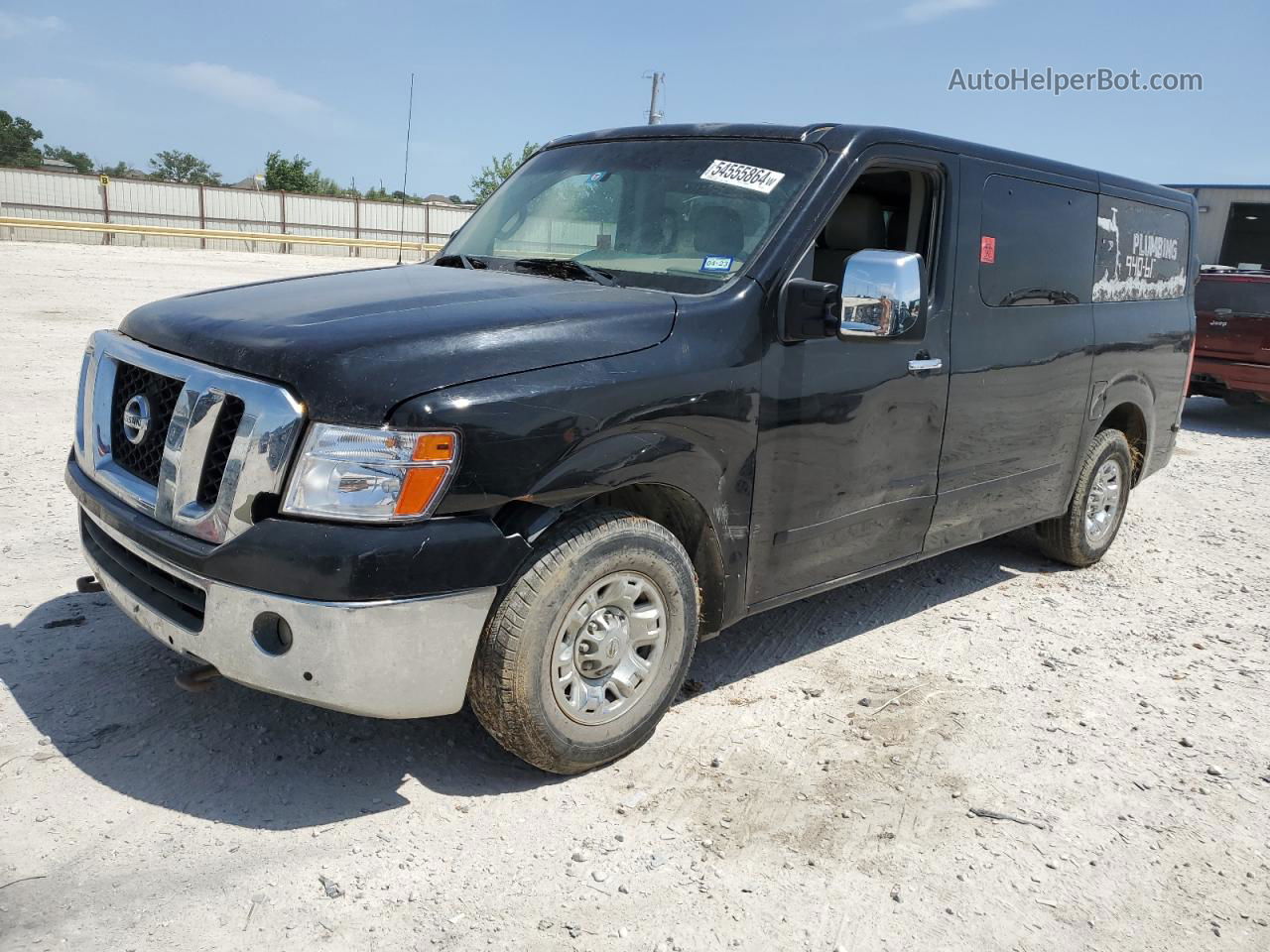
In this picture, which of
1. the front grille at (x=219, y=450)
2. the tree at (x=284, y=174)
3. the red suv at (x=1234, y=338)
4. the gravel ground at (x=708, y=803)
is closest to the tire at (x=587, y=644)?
the gravel ground at (x=708, y=803)

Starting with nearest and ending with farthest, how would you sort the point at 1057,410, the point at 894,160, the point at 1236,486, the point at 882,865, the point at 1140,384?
1. the point at 882,865
2. the point at 894,160
3. the point at 1057,410
4. the point at 1140,384
5. the point at 1236,486

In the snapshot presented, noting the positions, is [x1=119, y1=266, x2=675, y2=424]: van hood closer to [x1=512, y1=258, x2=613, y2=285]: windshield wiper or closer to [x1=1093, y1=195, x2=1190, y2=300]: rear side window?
[x1=512, y1=258, x2=613, y2=285]: windshield wiper

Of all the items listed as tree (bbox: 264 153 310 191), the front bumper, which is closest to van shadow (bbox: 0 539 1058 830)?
the front bumper

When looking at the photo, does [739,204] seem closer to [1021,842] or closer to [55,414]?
[1021,842]

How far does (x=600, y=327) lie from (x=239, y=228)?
38.4 meters

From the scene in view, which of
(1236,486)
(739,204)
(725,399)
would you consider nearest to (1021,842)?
(725,399)

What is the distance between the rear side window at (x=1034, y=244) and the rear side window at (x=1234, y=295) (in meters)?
7.51

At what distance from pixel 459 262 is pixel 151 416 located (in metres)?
1.54

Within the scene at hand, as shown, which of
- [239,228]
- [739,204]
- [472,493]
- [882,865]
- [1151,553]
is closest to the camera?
[472,493]

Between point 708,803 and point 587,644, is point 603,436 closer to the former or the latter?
point 587,644

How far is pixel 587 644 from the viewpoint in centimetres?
330

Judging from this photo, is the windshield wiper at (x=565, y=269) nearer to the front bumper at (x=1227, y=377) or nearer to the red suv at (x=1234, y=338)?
the red suv at (x=1234, y=338)

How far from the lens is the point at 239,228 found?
37844mm

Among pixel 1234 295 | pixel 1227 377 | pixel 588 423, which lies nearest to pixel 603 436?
pixel 588 423
